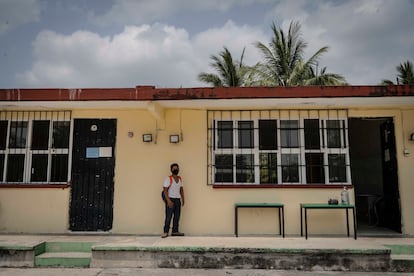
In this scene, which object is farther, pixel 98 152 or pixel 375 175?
pixel 375 175

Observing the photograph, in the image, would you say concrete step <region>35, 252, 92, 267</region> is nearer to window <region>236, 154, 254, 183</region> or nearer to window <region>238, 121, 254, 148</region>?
window <region>236, 154, 254, 183</region>

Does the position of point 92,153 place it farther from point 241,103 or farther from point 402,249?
point 402,249

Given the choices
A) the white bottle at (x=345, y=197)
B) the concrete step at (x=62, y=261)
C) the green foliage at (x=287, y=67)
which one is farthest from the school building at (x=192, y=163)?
the green foliage at (x=287, y=67)

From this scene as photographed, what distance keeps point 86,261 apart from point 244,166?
3.47 metres

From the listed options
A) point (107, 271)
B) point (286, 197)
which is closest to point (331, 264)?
point (286, 197)

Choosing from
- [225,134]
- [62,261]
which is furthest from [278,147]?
[62,261]

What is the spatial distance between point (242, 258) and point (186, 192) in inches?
84.6

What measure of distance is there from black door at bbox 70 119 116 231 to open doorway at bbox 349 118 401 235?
209 inches

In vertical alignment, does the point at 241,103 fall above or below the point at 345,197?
above

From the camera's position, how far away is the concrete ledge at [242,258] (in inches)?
209

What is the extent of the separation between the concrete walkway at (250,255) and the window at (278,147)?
1.63 m

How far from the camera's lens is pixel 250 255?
5434 mm

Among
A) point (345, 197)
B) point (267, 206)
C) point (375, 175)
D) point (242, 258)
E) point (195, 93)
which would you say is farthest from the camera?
point (375, 175)

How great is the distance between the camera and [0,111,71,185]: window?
7430 mm
